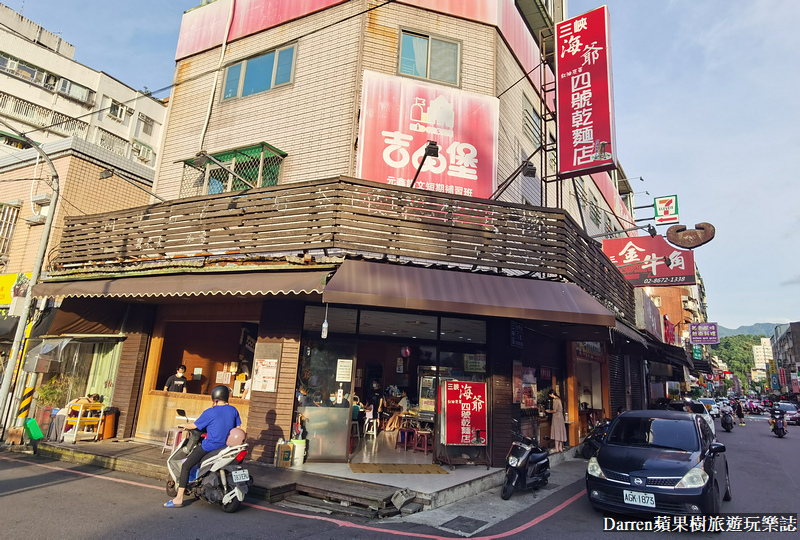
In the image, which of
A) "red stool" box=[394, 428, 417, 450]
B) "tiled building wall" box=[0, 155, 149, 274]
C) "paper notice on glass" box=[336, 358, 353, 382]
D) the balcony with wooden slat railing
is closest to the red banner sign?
the balcony with wooden slat railing

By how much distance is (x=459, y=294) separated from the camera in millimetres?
8672

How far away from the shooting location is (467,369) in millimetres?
10797

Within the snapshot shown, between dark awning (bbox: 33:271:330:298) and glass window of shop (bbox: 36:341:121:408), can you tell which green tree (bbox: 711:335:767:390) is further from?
glass window of shop (bbox: 36:341:121:408)

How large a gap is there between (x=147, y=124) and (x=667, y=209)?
126ft

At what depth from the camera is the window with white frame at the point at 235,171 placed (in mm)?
12258

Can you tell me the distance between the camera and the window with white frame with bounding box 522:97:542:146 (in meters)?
14.6

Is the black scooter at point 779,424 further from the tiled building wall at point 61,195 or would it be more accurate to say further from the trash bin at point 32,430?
the trash bin at point 32,430

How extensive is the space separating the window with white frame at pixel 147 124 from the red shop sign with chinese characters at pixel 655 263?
119ft

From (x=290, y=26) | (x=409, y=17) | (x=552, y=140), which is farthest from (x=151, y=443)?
(x=552, y=140)

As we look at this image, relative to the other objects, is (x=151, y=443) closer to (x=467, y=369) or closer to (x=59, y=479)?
(x=59, y=479)

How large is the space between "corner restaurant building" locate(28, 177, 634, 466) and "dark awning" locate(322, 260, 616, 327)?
0.12 ft

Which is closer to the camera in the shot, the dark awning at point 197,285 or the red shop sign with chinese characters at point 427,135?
the dark awning at point 197,285

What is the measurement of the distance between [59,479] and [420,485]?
6.55 m

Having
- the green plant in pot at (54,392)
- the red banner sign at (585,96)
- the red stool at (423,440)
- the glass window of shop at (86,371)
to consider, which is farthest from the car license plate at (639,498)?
the green plant in pot at (54,392)
